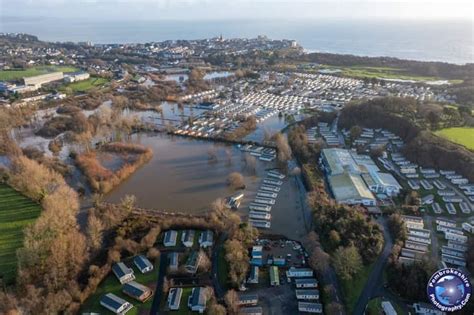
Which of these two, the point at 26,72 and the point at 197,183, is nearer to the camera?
the point at 197,183

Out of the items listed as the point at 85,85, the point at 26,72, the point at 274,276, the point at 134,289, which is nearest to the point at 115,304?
the point at 134,289

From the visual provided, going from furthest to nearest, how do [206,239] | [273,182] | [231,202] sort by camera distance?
[273,182], [231,202], [206,239]

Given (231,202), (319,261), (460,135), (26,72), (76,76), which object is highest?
(26,72)

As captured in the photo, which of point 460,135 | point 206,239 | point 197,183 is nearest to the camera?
point 206,239

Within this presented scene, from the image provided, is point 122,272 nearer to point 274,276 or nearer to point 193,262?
point 193,262

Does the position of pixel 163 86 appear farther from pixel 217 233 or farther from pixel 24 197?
pixel 217 233

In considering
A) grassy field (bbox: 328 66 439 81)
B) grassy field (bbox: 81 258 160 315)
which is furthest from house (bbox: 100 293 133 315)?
grassy field (bbox: 328 66 439 81)

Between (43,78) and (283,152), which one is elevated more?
(43,78)

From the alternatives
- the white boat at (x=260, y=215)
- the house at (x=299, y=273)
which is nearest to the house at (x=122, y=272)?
the house at (x=299, y=273)

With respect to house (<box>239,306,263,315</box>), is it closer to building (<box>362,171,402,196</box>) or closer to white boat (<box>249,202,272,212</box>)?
white boat (<box>249,202,272,212</box>)
